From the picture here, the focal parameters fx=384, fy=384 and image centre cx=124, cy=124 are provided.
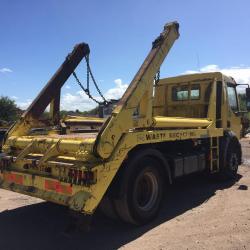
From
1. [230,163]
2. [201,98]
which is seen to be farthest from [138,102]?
[230,163]

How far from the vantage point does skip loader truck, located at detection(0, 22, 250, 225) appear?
5199 mm

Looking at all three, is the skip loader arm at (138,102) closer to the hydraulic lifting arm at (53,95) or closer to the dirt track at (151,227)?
the dirt track at (151,227)

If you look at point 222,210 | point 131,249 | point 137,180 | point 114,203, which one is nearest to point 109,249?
point 131,249

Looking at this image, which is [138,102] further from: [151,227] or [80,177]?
[151,227]

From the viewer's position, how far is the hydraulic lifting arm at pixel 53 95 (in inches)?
281

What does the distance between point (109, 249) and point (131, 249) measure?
0.29m

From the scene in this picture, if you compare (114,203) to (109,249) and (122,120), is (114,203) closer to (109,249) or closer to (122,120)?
(109,249)

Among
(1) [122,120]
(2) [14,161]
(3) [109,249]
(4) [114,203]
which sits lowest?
(3) [109,249]

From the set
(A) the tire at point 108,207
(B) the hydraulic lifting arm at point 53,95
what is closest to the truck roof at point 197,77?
(B) the hydraulic lifting arm at point 53,95

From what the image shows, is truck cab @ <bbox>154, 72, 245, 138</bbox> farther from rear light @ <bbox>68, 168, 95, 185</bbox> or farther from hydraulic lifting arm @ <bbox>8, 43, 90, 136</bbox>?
rear light @ <bbox>68, 168, 95, 185</bbox>

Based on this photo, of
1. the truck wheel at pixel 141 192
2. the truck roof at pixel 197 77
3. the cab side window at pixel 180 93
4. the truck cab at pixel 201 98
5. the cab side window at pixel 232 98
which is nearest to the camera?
the truck wheel at pixel 141 192

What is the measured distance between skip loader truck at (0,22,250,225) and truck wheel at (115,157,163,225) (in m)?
0.01

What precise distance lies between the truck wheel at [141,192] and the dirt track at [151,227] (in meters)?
0.20

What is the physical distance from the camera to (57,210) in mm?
6852
